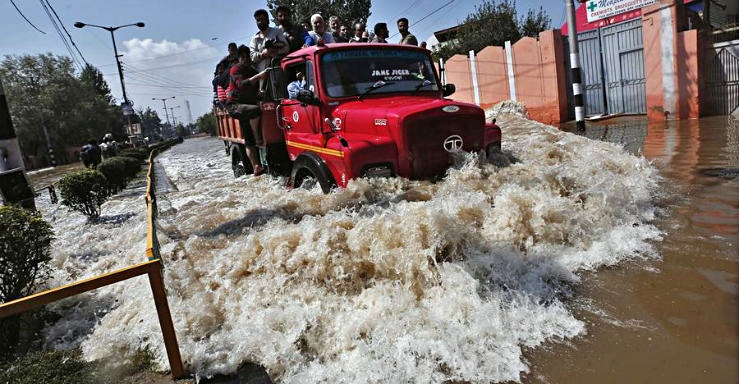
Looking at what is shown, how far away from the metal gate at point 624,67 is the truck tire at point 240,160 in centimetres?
1082

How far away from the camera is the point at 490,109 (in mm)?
16594

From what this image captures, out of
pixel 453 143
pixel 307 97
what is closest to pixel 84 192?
pixel 307 97

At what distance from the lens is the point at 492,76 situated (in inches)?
665

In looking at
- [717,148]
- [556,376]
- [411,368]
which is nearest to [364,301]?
[411,368]

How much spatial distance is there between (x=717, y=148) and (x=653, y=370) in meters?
6.60

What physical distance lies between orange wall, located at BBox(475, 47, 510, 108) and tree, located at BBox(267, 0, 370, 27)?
11.7 meters

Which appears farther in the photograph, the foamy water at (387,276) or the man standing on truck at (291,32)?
the man standing on truck at (291,32)

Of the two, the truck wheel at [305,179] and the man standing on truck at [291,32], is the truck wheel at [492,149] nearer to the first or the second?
the truck wheel at [305,179]

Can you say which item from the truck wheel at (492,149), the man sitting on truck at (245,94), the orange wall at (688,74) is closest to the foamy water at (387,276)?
the truck wheel at (492,149)

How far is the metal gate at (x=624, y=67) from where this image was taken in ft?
41.6

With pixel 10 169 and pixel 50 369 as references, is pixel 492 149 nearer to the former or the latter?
pixel 50 369

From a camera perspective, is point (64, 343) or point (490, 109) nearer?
point (64, 343)

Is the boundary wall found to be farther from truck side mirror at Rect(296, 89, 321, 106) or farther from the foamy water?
truck side mirror at Rect(296, 89, 321, 106)

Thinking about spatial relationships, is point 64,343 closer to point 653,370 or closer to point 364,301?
point 364,301
